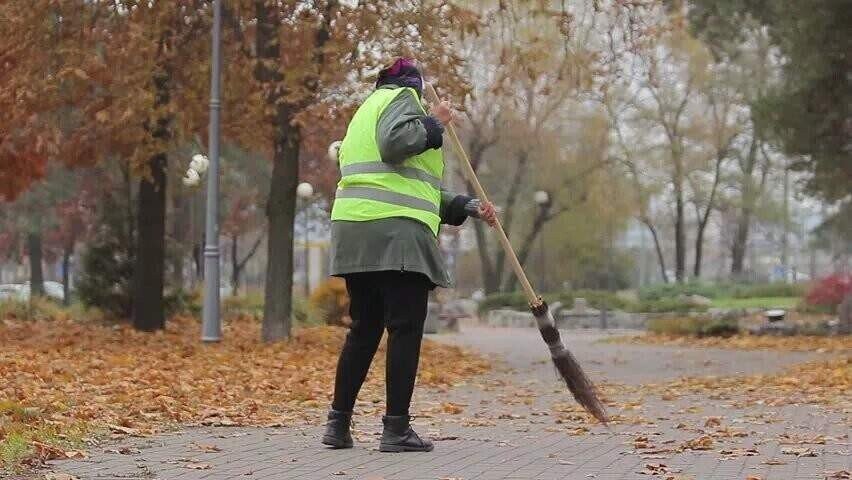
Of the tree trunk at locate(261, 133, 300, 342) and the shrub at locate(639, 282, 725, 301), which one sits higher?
the tree trunk at locate(261, 133, 300, 342)

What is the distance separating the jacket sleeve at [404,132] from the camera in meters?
6.59

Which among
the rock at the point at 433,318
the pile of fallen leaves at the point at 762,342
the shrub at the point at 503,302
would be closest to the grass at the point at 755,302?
the shrub at the point at 503,302

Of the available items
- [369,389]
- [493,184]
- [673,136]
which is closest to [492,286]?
[493,184]

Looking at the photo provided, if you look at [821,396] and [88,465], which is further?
[821,396]

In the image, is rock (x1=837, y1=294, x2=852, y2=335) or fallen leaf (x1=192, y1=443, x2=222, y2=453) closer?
fallen leaf (x1=192, y1=443, x2=222, y2=453)

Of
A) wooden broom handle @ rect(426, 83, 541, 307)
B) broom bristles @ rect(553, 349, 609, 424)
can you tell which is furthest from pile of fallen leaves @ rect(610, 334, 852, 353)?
wooden broom handle @ rect(426, 83, 541, 307)

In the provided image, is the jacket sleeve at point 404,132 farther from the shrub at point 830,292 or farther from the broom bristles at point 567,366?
the shrub at point 830,292

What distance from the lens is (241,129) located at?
20359 mm

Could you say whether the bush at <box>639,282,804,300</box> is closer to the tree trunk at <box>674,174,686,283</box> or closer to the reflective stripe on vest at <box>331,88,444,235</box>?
the tree trunk at <box>674,174,686,283</box>

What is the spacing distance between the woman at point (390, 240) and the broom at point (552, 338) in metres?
0.57

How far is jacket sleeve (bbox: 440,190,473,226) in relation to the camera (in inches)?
282

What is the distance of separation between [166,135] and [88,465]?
1376 cm

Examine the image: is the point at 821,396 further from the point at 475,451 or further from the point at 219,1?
the point at 219,1

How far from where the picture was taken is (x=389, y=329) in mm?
6785
